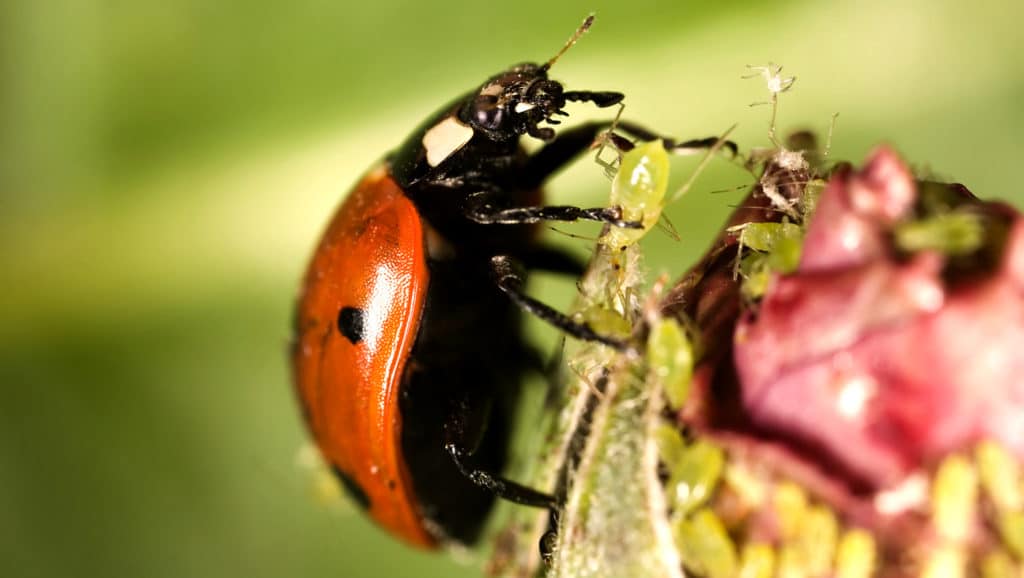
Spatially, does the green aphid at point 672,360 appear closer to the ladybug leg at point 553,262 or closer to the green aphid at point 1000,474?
the green aphid at point 1000,474

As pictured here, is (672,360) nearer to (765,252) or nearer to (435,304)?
(765,252)

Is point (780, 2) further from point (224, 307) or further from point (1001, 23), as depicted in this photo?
point (224, 307)

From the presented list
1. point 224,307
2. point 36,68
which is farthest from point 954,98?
point 36,68

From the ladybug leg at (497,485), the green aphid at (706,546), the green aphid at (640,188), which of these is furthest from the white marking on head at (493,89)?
the green aphid at (706,546)

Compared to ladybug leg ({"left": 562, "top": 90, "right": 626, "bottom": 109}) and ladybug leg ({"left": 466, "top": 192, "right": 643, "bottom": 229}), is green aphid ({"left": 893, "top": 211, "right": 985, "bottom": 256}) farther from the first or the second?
ladybug leg ({"left": 562, "top": 90, "right": 626, "bottom": 109})

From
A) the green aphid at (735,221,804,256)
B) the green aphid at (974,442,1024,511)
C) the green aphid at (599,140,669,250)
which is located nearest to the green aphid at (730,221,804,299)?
the green aphid at (735,221,804,256)

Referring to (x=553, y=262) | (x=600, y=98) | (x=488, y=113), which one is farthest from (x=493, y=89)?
(x=553, y=262)
